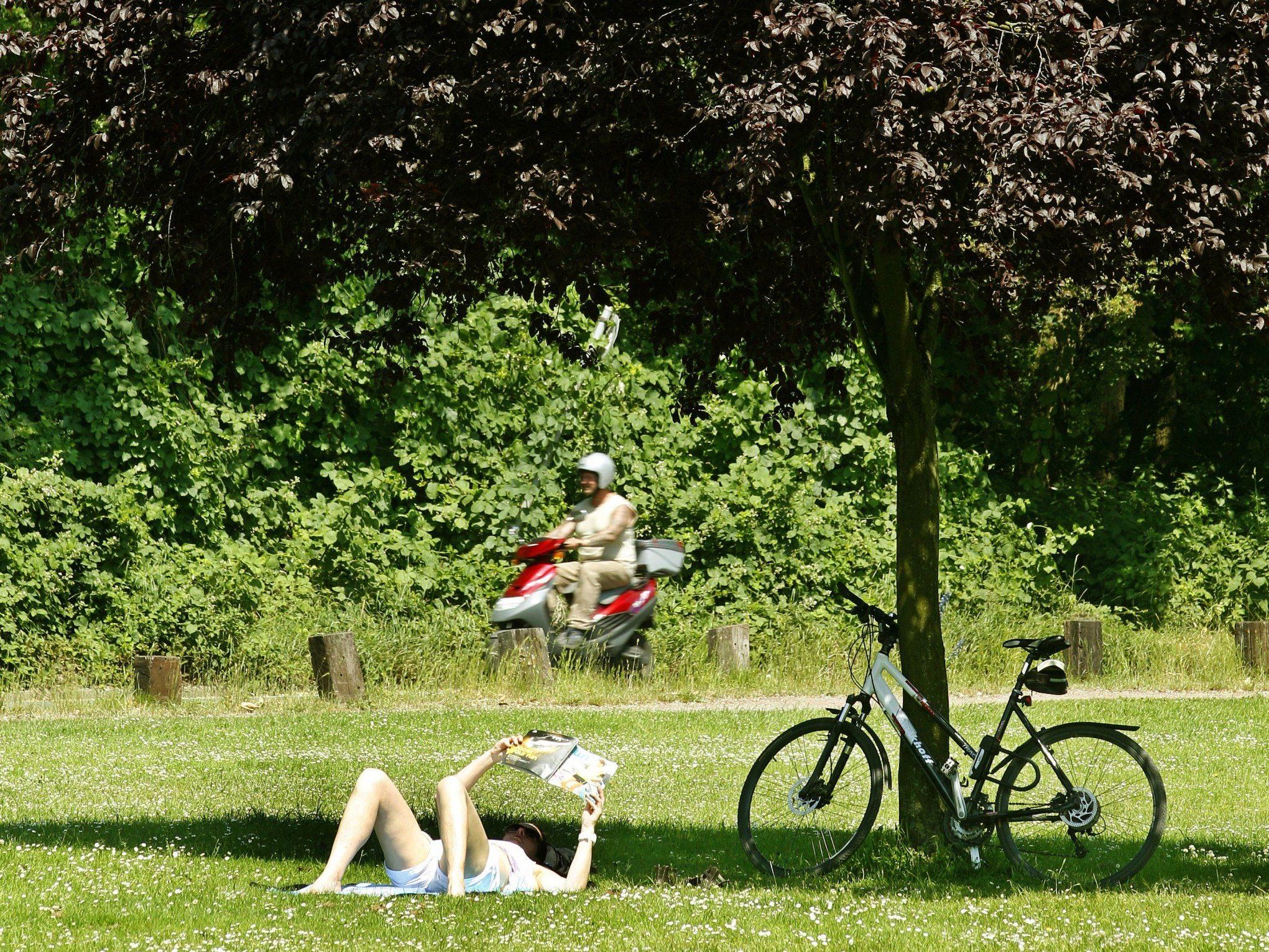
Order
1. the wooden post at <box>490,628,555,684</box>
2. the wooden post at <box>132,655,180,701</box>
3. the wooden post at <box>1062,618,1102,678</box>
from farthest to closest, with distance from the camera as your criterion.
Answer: the wooden post at <box>1062,618,1102,678</box> → the wooden post at <box>490,628,555,684</box> → the wooden post at <box>132,655,180,701</box>

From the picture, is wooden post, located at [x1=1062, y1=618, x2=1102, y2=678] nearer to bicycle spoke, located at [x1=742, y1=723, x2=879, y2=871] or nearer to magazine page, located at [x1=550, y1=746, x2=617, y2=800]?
bicycle spoke, located at [x1=742, y1=723, x2=879, y2=871]

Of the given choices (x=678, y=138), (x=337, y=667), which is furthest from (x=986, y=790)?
(x=337, y=667)

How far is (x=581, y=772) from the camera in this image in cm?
Result: 604

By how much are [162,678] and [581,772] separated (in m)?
7.58

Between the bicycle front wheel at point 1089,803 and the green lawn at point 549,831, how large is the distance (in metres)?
0.17

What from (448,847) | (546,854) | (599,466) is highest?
(599,466)

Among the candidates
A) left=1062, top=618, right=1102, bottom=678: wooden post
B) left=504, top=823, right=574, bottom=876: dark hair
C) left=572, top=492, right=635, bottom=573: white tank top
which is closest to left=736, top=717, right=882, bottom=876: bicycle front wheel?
left=504, top=823, right=574, bottom=876: dark hair

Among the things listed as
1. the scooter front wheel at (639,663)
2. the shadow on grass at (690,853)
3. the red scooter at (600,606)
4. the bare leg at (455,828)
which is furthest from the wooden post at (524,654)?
the bare leg at (455,828)

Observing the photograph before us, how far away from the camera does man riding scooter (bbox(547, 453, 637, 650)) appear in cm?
984

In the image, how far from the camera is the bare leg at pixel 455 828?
604cm

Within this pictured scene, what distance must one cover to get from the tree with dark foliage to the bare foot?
8.58 feet

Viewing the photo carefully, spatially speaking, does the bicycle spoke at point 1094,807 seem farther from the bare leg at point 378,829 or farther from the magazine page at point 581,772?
the bare leg at point 378,829

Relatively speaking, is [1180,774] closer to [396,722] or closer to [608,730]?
[608,730]

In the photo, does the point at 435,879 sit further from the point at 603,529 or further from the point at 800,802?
the point at 603,529
